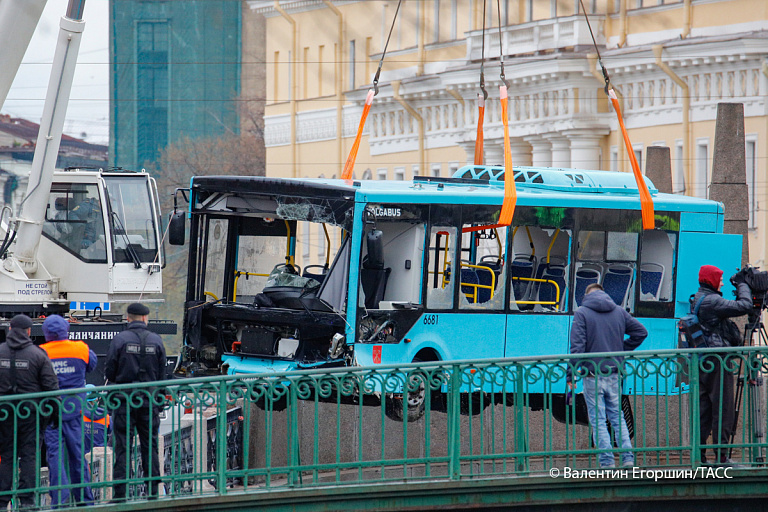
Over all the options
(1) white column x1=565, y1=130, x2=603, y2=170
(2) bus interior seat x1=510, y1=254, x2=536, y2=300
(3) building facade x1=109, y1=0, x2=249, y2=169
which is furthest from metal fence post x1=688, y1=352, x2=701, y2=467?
(3) building facade x1=109, y1=0, x2=249, y2=169

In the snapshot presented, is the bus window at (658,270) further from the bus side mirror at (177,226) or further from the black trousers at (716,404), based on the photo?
the bus side mirror at (177,226)

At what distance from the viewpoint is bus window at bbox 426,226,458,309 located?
1725cm

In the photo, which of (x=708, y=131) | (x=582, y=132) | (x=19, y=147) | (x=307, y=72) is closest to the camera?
(x=708, y=131)

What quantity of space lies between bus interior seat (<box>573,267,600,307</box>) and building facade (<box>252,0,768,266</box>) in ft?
34.5

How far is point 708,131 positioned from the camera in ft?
122

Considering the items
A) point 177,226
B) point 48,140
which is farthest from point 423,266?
point 48,140

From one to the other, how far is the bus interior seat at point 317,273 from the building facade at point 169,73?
50.6 meters

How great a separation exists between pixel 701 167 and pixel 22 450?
2670 centimetres

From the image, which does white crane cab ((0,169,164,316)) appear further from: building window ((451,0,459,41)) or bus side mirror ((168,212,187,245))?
building window ((451,0,459,41))

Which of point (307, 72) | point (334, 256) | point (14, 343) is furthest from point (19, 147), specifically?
point (14, 343)

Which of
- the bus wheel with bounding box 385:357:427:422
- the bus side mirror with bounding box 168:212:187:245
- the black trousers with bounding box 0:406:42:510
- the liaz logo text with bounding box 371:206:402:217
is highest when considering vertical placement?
the liaz logo text with bounding box 371:206:402:217

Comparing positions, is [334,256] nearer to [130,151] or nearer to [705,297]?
[705,297]

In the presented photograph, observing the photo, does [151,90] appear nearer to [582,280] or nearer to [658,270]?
[658,270]

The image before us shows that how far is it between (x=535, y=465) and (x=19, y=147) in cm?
4023
